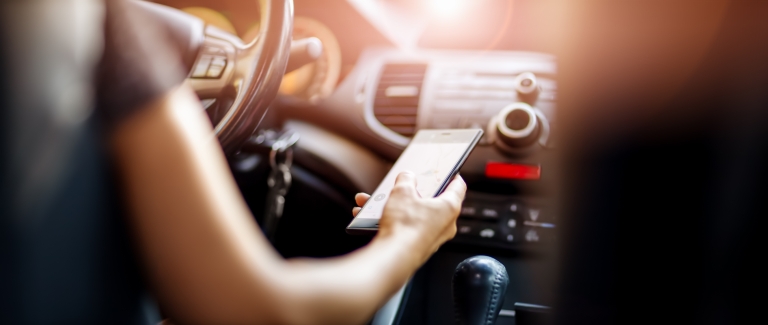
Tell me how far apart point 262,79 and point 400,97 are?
0.56 metres

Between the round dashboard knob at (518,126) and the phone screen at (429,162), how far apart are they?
197 mm

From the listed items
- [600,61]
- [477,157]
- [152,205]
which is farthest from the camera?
[477,157]

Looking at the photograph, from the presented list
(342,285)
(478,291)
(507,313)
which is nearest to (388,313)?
(507,313)

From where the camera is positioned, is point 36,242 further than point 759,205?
No

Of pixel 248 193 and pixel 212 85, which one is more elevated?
pixel 212 85

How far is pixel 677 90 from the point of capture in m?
0.88

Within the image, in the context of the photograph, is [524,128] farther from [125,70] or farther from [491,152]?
[125,70]

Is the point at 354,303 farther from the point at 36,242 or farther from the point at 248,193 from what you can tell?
the point at 248,193

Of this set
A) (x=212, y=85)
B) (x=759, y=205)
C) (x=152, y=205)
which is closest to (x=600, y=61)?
(x=759, y=205)

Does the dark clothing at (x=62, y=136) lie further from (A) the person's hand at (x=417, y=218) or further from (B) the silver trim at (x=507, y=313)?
(B) the silver trim at (x=507, y=313)

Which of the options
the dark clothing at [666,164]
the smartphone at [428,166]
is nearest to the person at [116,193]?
the smartphone at [428,166]

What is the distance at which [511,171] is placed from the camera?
118 cm

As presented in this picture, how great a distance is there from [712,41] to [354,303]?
0.64 m

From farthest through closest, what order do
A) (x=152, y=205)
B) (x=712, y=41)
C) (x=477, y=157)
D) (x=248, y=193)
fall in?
1. (x=248, y=193)
2. (x=477, y=157)
3. (x=712, y=41)
4. (x=152, y=205)
